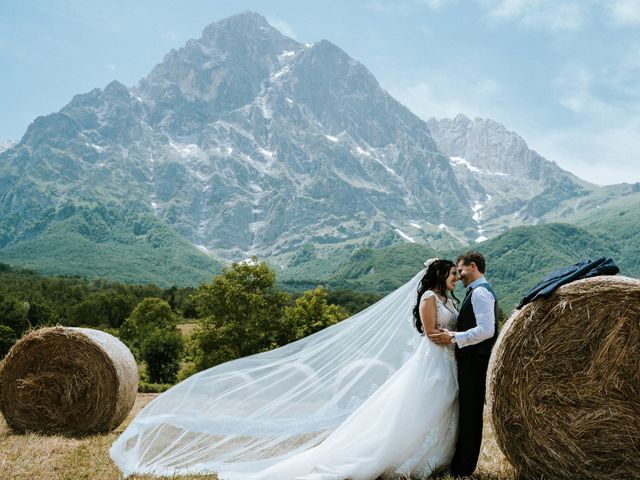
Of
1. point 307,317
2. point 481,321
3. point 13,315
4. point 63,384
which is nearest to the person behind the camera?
point 481,321

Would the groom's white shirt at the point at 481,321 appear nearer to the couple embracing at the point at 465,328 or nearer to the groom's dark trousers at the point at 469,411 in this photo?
the couple embracing at the point at 465,328

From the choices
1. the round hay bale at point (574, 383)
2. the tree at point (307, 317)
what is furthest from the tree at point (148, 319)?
the round hay bale at point (574, 383)

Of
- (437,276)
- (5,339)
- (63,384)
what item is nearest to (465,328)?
(437,276)

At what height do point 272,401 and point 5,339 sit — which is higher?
point 272,401

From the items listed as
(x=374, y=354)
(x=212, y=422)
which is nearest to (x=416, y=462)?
(x=374, y=354)

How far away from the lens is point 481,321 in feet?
21.4

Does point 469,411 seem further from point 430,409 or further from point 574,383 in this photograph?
point 574,383

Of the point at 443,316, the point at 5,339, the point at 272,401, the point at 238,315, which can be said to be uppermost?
the point at 443,316

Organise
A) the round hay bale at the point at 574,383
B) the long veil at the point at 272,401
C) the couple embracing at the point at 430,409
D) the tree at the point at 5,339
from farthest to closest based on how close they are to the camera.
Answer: the tree at the point at 5,339 → the long veil at the point at 272,401 → the couple embracing at the point at 430,409 → the round hay bale at the point at 574,383

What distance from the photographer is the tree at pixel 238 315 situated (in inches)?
991

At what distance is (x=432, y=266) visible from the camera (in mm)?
6961

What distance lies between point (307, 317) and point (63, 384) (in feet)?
50.9

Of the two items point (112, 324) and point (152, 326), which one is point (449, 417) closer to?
point (152, 326)

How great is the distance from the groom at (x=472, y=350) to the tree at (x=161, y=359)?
28.2m
